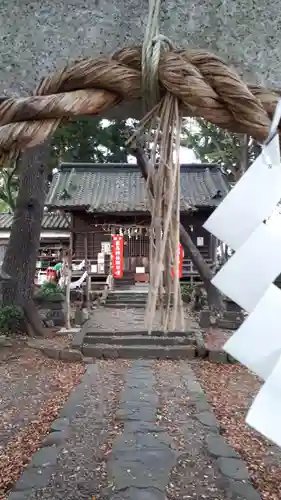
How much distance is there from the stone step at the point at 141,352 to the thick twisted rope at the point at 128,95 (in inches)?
262

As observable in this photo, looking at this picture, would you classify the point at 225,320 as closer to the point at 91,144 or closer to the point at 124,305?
the point at 124,305

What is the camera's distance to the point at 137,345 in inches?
300

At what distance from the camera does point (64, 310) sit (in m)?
9.71

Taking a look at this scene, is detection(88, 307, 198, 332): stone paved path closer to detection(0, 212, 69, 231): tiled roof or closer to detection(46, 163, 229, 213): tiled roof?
detection(46, 163, 229, 213): tiled roof

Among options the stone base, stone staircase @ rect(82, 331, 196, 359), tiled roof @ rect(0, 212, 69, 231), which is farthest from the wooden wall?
stone staircase @ rect(82, 331, 196, 359)

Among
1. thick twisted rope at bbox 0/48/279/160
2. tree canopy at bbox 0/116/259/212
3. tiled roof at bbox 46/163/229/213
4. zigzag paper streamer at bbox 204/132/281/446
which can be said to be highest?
tree canopy at bbox 0/116/259/212

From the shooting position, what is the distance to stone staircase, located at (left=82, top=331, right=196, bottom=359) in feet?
24.0

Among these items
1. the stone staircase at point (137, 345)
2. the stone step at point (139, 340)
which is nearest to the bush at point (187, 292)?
the stone staircase at point (137, 345)

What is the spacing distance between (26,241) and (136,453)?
18.7 feet

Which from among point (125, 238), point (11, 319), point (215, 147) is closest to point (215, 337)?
point (11, 319)

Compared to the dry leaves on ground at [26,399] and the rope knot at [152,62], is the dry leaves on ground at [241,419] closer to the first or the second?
the dry leaves on ground at [26,399]

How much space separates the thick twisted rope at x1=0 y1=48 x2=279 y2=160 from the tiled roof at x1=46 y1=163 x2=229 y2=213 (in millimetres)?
12167

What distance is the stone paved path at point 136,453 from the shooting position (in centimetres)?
277

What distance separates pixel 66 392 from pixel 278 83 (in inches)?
197
